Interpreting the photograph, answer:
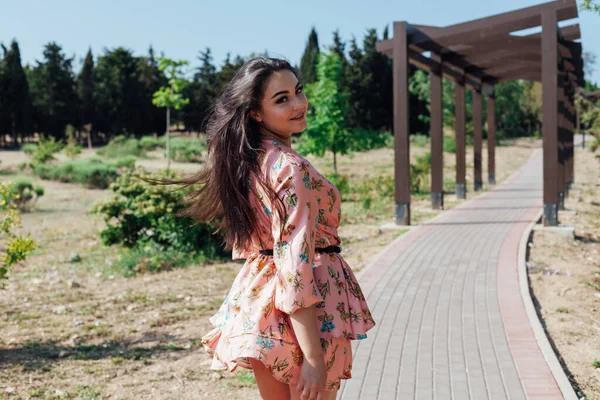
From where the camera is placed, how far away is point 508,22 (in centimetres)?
951

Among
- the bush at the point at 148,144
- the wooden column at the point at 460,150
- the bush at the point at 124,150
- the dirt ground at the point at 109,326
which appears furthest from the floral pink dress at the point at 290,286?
the bush at the point at 148,144

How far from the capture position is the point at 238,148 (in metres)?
1.86

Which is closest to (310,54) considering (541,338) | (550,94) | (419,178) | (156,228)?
(419,178)

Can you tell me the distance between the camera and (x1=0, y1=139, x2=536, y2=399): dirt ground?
400 cm

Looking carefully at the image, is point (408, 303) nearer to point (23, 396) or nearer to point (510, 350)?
point (510, 350)

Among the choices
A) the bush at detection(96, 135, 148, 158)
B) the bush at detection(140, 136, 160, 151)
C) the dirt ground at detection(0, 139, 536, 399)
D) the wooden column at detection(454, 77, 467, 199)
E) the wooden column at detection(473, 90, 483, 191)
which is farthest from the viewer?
the bush at detection(140, 136, 160, 151)

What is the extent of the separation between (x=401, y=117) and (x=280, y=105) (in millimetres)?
8584

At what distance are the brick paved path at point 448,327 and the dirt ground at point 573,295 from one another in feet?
0.74

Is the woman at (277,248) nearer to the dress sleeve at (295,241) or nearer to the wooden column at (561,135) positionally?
the dress sleeve at (295,241)

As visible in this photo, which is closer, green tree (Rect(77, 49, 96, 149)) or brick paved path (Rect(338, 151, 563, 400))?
brick paved path (Rect(338, 151, 563, 400))

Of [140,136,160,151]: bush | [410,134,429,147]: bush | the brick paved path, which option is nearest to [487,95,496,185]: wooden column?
the brick paved path

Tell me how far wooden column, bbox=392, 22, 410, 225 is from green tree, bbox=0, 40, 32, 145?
3582cm

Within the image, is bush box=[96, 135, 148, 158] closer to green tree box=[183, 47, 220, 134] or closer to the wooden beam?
green tree box=[183, 47, 220, 134]

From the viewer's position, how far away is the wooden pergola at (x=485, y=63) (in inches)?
360
